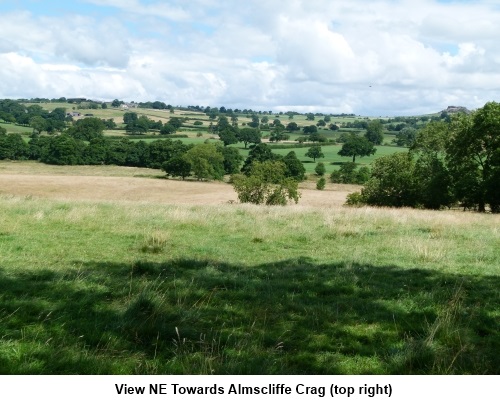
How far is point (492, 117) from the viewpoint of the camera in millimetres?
41375

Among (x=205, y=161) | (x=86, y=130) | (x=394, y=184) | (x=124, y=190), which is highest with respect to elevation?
(x=86, y=130)

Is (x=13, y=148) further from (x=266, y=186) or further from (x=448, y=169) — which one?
(x=448, y=169)

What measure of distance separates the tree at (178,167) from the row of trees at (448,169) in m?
51.9

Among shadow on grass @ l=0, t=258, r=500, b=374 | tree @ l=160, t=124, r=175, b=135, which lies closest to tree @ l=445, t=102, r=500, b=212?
shadow on grass @ l=0, t=258, r=500, b=374

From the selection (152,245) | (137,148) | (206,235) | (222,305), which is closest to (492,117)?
(206,235)

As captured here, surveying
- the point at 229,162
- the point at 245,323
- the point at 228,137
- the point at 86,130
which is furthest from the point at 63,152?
the point at 245,323

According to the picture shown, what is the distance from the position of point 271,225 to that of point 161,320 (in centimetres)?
1176

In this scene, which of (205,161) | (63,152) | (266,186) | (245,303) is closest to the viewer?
(245,303)

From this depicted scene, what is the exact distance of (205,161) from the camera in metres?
102

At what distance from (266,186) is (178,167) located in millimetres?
53685

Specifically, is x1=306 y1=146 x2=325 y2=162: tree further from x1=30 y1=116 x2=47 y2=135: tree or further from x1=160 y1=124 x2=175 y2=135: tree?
x1=30 y1=116 x2=47 y2=135: tree

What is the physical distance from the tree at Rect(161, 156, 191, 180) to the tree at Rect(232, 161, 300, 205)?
4890cm

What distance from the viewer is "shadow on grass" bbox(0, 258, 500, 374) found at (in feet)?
16.9

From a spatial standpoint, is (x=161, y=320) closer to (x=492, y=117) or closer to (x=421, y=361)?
(x=421, y=361)
